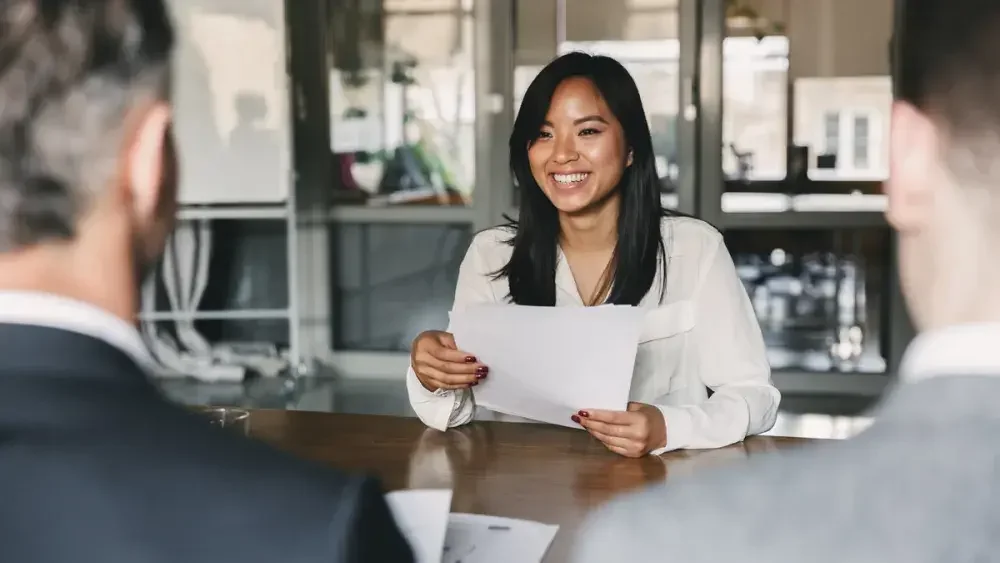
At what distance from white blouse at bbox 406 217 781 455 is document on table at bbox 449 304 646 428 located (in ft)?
0.22

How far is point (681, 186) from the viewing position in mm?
4254

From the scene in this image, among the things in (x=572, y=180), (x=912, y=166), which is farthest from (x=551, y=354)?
(x=912, y=166)

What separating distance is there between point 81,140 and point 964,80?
53 centimetres

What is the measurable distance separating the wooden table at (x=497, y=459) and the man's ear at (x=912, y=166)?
597 mm

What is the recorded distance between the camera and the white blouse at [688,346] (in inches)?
60.3

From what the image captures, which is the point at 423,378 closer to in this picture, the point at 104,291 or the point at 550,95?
the point at 550,95

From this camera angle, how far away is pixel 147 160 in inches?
23.6

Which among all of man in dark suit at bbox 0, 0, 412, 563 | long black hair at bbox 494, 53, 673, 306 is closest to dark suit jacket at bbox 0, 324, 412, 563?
man in dark suit at bbox 0, 0, 412, 563

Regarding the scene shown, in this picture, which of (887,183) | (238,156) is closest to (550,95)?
(887,183)

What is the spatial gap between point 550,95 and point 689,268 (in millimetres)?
449

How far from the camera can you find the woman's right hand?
1563 mm

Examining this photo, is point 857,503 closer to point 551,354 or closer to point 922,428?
point 922,428

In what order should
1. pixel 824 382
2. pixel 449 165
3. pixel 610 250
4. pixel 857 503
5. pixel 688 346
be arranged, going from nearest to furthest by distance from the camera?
1. pixel 857 503
2. pixel 688 346
3. pixel 610 250
4. pixel 824 382
5. pixel 449 165

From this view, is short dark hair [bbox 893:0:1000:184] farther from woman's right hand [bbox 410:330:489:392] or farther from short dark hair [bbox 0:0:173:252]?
woman's right hand [bbox 410:330:489:392]
